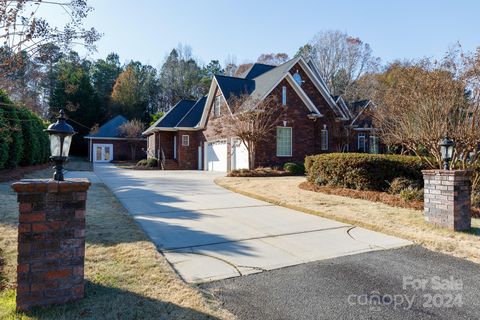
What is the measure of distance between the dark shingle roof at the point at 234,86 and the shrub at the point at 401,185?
12.9 metres

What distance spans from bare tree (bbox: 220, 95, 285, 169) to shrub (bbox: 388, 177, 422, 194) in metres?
8.82

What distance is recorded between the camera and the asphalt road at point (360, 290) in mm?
2945

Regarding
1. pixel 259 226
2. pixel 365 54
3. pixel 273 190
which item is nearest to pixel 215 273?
pixel 259 226

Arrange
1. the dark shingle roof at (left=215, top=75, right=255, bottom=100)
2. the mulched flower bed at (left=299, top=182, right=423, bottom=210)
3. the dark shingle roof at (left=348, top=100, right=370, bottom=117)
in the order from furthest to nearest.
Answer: the dark shingle roof at (left=348, top=100, right=370, bottom=117) → the dark shingle roof at (left=215, top=75, right=255, bottom=100) → the mulched flower bed at (left=299, top=182, right=423, bottom=210)

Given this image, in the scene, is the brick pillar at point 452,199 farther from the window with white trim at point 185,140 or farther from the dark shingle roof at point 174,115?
the dark shingle roof at point 174,115

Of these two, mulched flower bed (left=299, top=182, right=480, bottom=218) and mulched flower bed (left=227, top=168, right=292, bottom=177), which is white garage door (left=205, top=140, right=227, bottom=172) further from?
mulched flower bed (left=299, top=182, right=480, bottom=218)

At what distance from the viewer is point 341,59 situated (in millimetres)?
39125

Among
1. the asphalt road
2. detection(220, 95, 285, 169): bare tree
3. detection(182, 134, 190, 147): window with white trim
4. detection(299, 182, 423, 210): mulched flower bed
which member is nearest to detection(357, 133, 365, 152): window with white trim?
detection(220, 95, 285, 169): bare tree

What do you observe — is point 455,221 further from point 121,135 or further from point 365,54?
point 365,54

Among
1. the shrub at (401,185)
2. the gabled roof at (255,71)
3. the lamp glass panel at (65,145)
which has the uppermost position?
the gabled roof at (255,71)

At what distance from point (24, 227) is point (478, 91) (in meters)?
10.2

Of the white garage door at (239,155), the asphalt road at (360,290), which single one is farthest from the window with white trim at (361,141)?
the asphalt road at (360,290)

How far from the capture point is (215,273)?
3.78 metres

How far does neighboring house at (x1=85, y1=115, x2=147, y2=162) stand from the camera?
36.4m
